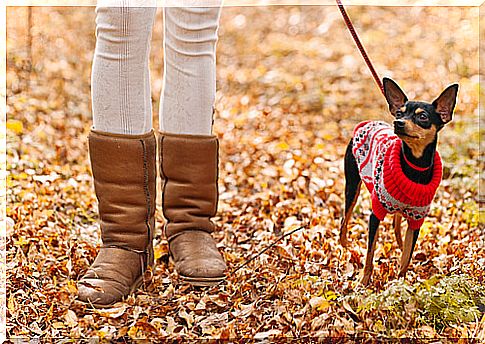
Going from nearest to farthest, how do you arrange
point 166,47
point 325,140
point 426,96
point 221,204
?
point 166,47, point 221,204, point 325,140, point 426,96

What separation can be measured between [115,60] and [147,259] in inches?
30.2

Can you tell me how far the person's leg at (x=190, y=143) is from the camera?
2.74 meters

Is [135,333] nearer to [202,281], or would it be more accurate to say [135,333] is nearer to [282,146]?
[202,281]

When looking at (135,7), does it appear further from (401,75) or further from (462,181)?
(401,75)

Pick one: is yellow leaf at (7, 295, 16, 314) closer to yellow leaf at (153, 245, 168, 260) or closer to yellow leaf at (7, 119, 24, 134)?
yellow leaf at (153, 245, 168, 260)

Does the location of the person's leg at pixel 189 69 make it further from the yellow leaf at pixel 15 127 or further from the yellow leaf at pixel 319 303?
the yellow leaf at pixel 15 127

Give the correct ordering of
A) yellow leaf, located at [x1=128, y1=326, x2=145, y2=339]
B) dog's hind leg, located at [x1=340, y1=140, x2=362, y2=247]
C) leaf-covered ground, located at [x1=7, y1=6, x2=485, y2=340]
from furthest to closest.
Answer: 1. dog's hind leg, located at [x1=340, y1=140, x2=362, y2=247]
2. leaf-covered ground, located at [x1=7, y1=6, x2=485, y2=340]
3. yellow leaf, located at [x1=128, y1=326, x2=145, y2=339]

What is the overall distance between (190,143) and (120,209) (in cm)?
38

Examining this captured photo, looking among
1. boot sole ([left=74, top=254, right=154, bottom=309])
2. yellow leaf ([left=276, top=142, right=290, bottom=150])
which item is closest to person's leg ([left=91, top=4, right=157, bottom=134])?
boot sole ([left=74, top=254, right=154, bottom=309])

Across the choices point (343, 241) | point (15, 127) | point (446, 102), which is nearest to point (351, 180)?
point (343, 241)

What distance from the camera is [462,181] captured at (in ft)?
13.1

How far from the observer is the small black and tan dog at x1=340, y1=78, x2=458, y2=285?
245 centimetres

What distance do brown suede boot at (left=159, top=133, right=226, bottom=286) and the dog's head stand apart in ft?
2.53

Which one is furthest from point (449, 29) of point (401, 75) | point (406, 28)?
point (401, 75)
